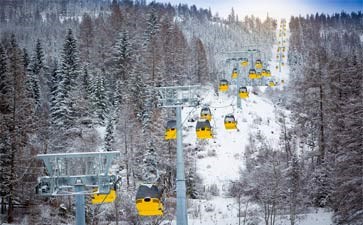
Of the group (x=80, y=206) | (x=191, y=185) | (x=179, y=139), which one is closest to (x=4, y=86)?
(x=191, y=185)

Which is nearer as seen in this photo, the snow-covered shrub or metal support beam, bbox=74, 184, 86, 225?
metal support beam, bbox=74, 184, 86, 225

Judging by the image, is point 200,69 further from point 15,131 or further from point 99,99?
point 15,131

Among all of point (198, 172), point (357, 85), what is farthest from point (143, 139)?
point (357, 85)

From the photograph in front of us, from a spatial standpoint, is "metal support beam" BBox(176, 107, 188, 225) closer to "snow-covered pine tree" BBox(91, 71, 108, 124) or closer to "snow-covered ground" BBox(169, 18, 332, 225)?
"snow-covered ground" BBox(169, 18, 332, 225)

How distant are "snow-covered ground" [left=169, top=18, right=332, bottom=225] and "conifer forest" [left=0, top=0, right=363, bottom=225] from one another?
0.43ft

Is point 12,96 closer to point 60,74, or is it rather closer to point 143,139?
point 143,139

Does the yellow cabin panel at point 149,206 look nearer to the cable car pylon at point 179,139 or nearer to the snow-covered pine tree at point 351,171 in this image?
the cable car pylon at point 179,139

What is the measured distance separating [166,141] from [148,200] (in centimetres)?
1988

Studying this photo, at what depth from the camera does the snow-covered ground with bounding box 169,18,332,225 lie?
2256 centimetres

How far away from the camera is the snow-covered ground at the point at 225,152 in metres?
22.6

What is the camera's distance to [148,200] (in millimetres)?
9922

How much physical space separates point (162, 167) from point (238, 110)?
14.3m

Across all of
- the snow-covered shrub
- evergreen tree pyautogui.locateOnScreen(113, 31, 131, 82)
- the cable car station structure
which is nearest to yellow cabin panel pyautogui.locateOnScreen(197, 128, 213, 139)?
the cable car station structure

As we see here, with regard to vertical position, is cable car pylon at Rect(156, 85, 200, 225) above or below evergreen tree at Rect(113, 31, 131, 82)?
below
